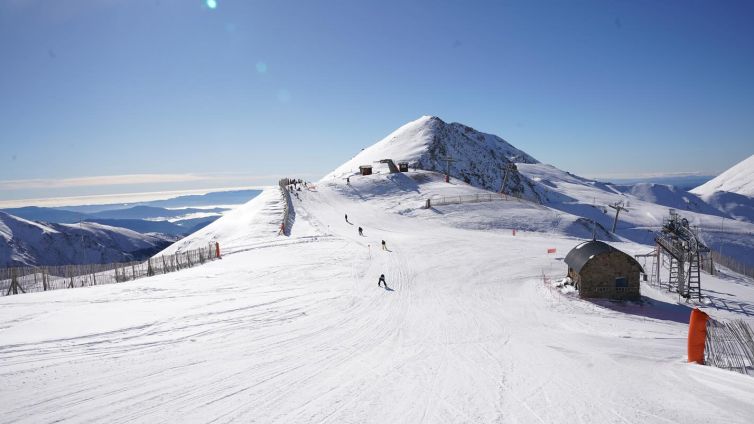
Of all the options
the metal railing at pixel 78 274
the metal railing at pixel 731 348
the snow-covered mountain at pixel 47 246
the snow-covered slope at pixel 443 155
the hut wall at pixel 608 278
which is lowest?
the snow-covered mountain at pixel 47 246

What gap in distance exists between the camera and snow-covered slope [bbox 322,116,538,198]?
Answer: 109 metres

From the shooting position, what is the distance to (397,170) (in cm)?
7419

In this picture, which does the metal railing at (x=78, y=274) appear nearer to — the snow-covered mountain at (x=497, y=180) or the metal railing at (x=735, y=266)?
the metal railing at (x=735, y=266)

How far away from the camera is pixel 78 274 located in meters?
24.0

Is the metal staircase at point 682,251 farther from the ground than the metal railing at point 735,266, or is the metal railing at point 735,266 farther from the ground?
the metal staircase at point 682,251

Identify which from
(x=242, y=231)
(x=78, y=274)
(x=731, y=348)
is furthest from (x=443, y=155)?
(x=731, y=348)

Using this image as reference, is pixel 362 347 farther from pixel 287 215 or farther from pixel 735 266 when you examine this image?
pixel 735 266

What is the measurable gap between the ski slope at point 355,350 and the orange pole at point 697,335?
1.34ft

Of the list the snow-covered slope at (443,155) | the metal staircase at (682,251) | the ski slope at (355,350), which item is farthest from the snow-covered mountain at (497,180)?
the ski slope at (355,350)

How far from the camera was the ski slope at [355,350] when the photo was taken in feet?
24.2

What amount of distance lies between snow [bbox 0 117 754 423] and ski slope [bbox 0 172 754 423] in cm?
5

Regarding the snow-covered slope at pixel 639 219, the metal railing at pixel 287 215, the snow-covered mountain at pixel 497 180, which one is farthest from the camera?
the snow-covered mountain at pixel 497 180

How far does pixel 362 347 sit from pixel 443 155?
108 meters

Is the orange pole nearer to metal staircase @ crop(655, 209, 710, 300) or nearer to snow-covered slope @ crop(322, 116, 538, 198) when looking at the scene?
metal staircase @ crop(655, 209, 710, 300)
